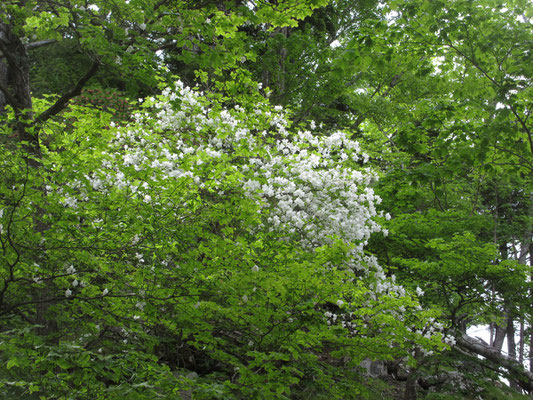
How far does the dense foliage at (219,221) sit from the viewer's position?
3.81 metres

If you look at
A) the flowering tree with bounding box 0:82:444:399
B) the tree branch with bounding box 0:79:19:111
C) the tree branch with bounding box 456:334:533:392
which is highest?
the tree branch with bounding box 0:79:19:111

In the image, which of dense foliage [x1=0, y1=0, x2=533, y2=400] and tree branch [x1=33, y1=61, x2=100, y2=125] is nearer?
dense foliage [x1=0, y1=0, x2=533, y2=400]

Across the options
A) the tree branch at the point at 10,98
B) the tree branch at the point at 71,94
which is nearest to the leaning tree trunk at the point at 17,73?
the tree branch at the point at 10,98

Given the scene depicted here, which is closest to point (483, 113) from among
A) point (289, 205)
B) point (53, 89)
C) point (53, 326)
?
point (289, 205)

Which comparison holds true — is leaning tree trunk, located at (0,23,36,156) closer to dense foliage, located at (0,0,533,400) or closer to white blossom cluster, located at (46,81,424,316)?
dense foliage, located at (0,0,533,400)

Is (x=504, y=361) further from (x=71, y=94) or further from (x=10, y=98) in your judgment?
(x=10, y=98)

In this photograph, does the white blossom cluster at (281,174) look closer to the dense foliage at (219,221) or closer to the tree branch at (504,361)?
the dense foliage at (219,221)

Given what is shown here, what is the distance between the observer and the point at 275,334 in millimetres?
4719

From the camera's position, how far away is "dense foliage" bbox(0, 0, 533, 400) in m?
3.81

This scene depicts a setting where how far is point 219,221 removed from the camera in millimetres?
4668

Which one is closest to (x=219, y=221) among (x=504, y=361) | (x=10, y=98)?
(x=10, y=98)

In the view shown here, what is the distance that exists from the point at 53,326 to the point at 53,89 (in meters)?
12.7

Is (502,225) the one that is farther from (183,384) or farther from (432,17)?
(183,384)

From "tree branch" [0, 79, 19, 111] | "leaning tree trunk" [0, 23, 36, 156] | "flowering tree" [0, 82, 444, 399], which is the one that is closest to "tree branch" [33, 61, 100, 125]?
"flowering tree" [0, 82, 444, 399]
